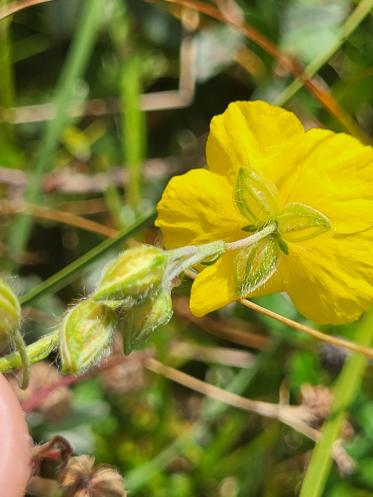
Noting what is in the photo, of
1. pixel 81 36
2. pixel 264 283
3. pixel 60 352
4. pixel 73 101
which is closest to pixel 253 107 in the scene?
pixel 264 283

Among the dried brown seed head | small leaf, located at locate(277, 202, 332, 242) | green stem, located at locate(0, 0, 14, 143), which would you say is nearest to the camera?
small leaf, located at locate(277, 202, 332, 242)

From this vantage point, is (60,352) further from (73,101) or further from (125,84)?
(73,101)

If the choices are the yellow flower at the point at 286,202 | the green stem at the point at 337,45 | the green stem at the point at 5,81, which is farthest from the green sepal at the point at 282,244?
the green stem at the point at 5,81

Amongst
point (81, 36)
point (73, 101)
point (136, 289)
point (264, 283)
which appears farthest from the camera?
point (73, 101)

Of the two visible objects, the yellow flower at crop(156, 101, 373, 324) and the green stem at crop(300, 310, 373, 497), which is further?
the green stem at crop(300, 310, 373, 497)

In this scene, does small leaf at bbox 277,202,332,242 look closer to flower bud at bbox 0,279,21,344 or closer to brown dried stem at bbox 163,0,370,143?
flower bud at bbox 0,279,21,344

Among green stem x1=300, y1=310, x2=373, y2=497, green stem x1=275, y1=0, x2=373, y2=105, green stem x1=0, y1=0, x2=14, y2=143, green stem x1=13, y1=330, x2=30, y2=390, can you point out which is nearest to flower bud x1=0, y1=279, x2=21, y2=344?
green stem x1=13, y1=330, x2=30, y2=390
